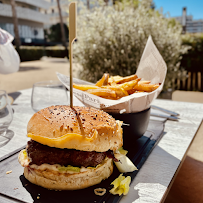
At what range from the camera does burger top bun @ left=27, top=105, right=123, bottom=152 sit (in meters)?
1.02

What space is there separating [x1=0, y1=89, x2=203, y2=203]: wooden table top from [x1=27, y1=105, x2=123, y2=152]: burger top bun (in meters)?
0.25

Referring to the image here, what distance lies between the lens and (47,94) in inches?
78.1

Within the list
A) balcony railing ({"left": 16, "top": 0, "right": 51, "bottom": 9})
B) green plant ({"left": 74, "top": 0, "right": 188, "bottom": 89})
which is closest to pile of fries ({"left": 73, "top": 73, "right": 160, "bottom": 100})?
green plant ({"left": 74, "top": 0, "right": 188, "bottom": 89})

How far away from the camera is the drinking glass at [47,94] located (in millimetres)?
1969

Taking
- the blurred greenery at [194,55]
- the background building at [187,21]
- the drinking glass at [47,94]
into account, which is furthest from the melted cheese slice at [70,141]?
the background building at [187,21]

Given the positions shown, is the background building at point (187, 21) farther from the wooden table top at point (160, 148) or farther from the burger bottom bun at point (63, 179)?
the burger bottom bun at point (63, 179)

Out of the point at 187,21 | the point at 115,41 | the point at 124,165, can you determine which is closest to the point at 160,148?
the point at 124,165

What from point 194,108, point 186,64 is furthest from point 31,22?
point 194,108

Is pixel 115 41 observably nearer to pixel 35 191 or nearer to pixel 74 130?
pixel 74 130

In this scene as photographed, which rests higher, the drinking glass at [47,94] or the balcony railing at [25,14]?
the balcony railing at [25,14]

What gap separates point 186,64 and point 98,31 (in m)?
4.68

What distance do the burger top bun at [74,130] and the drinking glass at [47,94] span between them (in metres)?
0.78

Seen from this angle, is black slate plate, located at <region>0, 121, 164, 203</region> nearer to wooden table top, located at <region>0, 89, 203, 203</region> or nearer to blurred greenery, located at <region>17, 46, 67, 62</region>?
wooden table top, located at <region>0, 89, 203, 203</region>

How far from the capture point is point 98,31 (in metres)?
4.95
